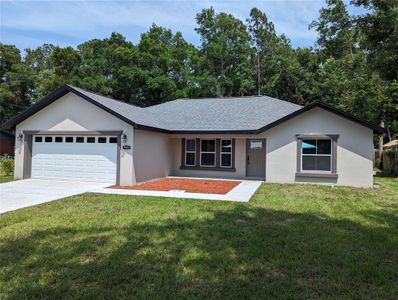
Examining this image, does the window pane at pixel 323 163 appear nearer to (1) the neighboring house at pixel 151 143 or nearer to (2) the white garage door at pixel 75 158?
(1) the neighboring house at pixel 151 143

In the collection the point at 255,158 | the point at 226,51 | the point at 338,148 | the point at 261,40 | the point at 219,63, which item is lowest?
the point at 255,158

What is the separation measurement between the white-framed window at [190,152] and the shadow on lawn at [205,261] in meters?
10.5

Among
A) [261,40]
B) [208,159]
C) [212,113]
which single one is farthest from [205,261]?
[261,40]

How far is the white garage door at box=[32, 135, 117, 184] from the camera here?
13.4 m

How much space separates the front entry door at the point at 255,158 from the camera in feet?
52.9

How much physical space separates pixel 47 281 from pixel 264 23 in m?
40.3

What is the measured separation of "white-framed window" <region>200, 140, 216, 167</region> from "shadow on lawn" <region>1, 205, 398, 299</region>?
10176 millimetres

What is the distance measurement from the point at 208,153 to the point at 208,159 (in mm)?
341

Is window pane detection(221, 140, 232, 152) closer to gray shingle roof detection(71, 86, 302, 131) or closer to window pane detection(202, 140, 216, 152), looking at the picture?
window pane detection(202, 140, 216, 152)

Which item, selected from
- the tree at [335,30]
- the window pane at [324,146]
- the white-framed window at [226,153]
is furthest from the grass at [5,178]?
the tree at [335,30]

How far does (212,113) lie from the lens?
732 inches

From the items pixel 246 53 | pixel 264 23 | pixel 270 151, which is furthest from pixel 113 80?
pixel 270 151

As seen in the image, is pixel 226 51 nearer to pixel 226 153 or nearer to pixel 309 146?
pixel 226 153

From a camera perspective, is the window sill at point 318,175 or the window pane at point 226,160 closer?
the window sill at point 318,175
